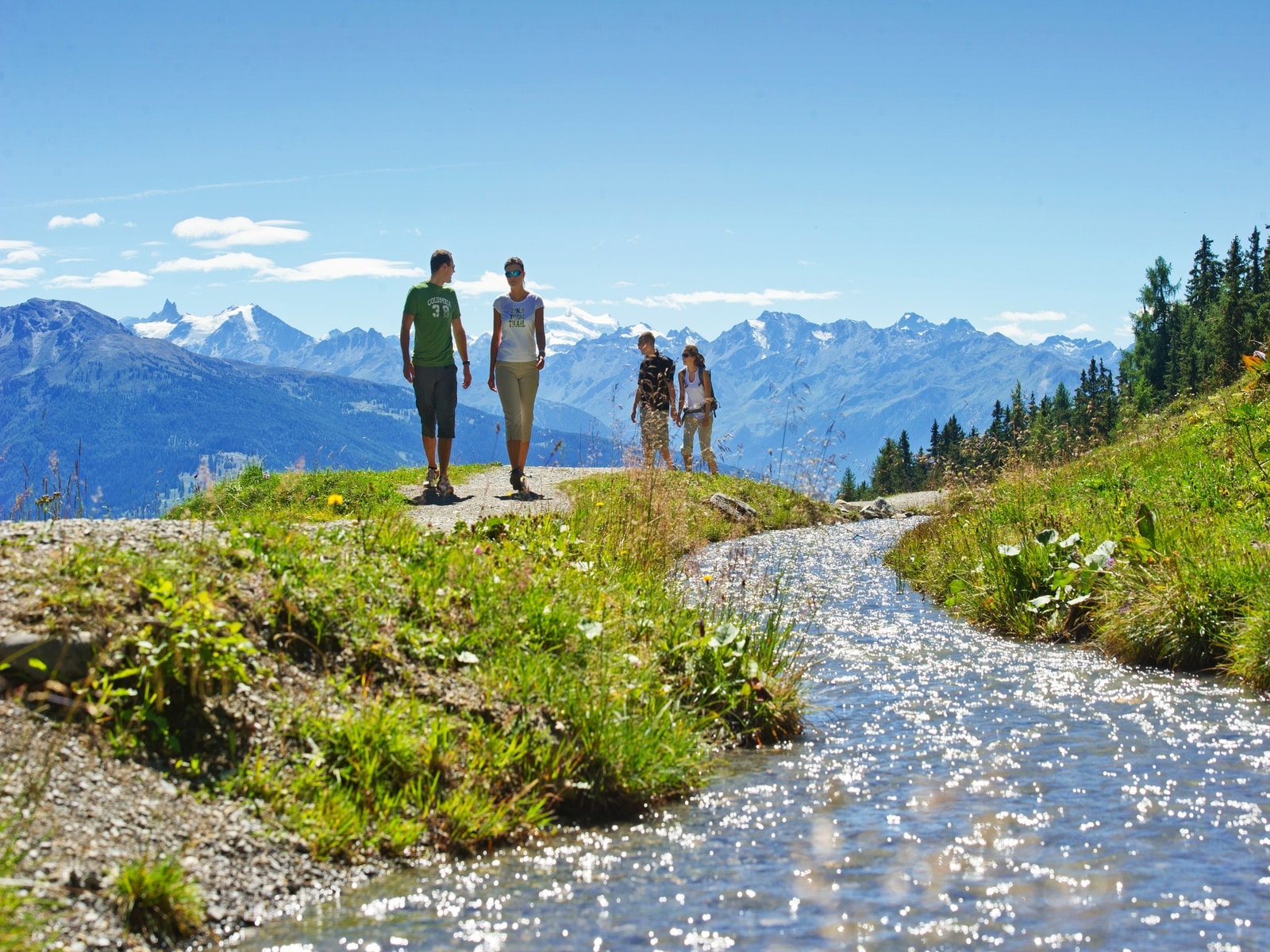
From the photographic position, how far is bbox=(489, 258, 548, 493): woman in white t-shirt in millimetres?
15203

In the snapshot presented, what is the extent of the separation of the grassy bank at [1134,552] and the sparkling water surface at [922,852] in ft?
2.73

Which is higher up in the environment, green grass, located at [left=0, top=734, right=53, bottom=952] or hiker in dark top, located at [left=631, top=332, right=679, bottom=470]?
hiker in dark top, located at [left=631, top=332, right=679, bottom=470]

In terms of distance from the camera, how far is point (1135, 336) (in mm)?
139125

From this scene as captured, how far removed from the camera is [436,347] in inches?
574

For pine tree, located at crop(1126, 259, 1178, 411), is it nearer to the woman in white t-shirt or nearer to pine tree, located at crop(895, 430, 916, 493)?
pine tree, located at crop(895, 430, 916, 493)

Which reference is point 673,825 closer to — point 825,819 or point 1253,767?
point 825,819

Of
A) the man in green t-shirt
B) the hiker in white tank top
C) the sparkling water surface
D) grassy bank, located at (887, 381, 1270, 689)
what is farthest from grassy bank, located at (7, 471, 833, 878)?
the hiker in white tank top

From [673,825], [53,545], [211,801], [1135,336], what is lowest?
[673,825]

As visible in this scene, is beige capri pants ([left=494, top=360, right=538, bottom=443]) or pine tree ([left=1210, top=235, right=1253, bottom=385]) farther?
pine tree ([left=1210, top=235, right=1253, bottom=385])

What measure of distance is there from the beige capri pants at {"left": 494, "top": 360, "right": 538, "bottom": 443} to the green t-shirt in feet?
3.14

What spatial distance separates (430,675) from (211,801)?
5.50 ft

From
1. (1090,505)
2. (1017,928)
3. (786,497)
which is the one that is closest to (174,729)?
(1017,928)

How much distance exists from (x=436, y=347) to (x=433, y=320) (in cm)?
40

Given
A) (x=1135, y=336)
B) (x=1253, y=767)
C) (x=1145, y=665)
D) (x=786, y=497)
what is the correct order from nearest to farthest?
1. (x=1253, y=767)
2. (x=1145, y=665)
3. (x=786, y=497)
4. (x=1135, y=336)
